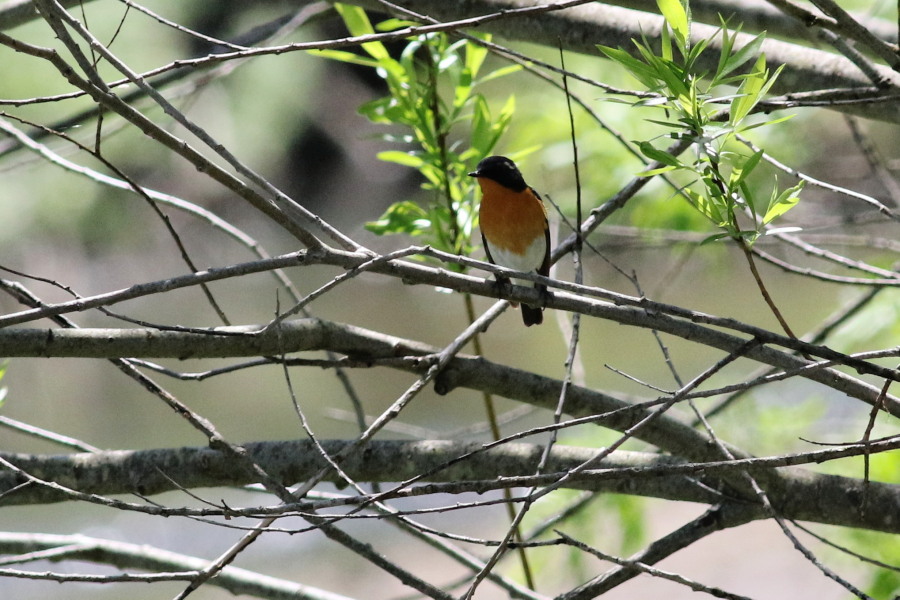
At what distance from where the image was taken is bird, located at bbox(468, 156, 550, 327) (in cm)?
437

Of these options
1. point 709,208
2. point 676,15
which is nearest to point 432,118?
point 676,15

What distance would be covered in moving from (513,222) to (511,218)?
29 millimetres

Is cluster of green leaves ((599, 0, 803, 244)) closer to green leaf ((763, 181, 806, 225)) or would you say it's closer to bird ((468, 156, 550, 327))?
green leaf ((763, 181, 806, 225))

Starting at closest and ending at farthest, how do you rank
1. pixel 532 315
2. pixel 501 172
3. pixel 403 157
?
pixel 403 157 < pixel 501 172 < pixel 532 315

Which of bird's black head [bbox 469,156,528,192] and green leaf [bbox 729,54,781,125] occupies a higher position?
bird's black head [bbox 469,156,528,192]

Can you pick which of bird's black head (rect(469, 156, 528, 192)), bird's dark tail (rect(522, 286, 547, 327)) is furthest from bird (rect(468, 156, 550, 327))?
bird's dark tail (rect(522, 286, 547, 327))

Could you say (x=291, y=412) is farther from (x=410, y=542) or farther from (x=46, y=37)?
(x=46, y=37)

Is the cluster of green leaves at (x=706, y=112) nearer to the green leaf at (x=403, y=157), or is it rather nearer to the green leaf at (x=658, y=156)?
the green leaf at (x=658, y=156)

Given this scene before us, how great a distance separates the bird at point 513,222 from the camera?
14.3 feet

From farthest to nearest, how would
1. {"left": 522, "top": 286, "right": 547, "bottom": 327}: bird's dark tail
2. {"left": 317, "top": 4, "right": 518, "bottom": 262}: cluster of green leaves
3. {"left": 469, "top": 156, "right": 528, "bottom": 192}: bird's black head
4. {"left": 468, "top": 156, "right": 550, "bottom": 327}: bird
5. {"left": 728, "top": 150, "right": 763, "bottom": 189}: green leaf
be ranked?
1. {"left": 522, "top": 286, "right": 547, "bottom": 327}: bird's dark tail
2. {"left": 468, "top": 156, "right": 550, "bottom": 327}: bird
3. {"left": 469, "top": 156, "right": 528, "bottom": 192}: bird's black head
4. {"left": 317, "top": 4, "right": 518, "bottom": 262}: cluster of green leaves
5. {"left": 728, "top": 150, "right": 763, "bottom": 189}: green leaf

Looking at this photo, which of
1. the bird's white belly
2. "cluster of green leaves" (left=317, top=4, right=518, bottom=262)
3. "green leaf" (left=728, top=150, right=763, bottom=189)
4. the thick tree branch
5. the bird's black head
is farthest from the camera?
the bird's white belly

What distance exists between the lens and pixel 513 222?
14.8 ft

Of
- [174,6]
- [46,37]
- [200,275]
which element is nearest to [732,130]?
[200,275]

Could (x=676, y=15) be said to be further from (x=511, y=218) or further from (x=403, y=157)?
(x=511, y=218)
